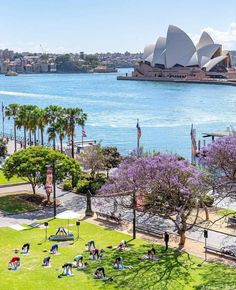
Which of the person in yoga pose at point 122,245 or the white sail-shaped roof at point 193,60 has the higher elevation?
the white sail-shaped roof at point 193,60

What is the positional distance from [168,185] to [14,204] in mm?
13182

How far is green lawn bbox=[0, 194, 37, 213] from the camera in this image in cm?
3497

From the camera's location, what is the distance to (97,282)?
2170cm

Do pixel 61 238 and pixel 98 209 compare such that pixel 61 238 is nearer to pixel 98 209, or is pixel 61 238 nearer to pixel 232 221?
pixel 98 209

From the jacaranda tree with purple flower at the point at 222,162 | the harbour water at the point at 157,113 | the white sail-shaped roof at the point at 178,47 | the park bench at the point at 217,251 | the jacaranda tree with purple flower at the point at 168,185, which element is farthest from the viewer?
the white sail-shaped roof at the point at 178,47

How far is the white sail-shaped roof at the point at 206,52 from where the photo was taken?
186 m

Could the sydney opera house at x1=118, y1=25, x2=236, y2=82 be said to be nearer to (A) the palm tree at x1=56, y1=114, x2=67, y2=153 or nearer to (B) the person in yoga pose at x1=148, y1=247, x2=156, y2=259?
(A) the palm tree at x1=56, y1=114, x2=67, y2=153

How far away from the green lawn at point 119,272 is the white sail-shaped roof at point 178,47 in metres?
156

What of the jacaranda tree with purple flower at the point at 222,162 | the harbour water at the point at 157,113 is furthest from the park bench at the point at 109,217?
the harbour water at the point at 157,113

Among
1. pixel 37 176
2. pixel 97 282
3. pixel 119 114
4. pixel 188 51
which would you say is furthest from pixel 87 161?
pixel 188 51

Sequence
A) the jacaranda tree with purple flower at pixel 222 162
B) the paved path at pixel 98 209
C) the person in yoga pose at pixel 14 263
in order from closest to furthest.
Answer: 1. the person in yoga pose at pixel 14 263
2. the jacaranda tree with purple flower at pixel 222 162
3. the paved path at pixel 98 209

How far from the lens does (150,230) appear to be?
2944 cm

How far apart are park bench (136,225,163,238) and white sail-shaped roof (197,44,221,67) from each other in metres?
163

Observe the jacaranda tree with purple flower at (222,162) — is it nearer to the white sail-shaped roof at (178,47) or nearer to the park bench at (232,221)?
the park bench at (232,221)
